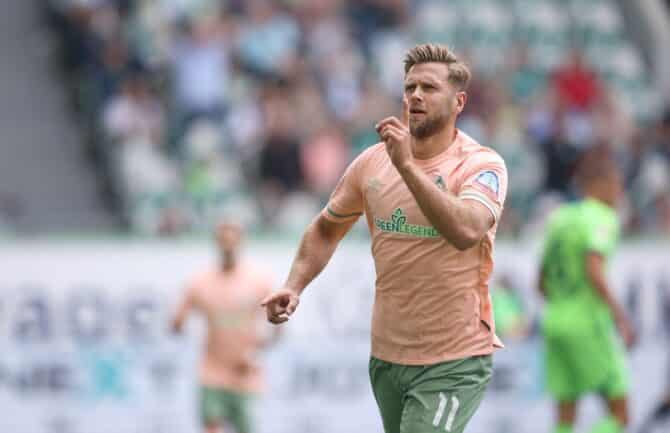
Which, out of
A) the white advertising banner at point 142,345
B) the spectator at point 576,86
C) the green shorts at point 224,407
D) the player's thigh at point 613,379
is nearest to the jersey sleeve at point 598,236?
the player's thigh at point 613,379

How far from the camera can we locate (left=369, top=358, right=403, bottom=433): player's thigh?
6.97 metres

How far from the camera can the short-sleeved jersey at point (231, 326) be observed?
1168 centimetres

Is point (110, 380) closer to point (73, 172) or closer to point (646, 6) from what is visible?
point (73, 172)

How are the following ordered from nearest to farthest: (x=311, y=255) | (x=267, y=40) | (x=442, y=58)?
(x=442, y=58) → (x=311, y=255) → (x=267, y=40)

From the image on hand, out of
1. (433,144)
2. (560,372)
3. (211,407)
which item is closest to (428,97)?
(433,144)

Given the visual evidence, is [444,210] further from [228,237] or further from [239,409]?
[239,409]

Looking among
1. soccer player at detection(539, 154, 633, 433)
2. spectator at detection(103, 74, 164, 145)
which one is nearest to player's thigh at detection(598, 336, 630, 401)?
soccer player at detection(539, 154, 633, 433)

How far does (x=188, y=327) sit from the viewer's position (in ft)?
44.5

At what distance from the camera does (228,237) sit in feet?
37.9

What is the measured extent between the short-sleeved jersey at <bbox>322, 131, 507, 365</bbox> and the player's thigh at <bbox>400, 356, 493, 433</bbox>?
63 millimetres

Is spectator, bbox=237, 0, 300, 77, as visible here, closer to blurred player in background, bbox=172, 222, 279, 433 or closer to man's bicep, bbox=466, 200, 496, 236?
blurred player in background, bbox=172, 222, 279, 433

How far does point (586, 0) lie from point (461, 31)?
7.17 ft

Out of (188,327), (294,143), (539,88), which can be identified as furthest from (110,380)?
(539,88)

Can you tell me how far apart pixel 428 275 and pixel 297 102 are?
911 cm
